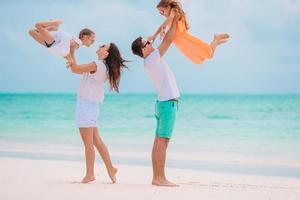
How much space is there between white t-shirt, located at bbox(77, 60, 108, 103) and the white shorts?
0.05 meters

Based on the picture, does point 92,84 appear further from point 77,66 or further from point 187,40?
point 187,40

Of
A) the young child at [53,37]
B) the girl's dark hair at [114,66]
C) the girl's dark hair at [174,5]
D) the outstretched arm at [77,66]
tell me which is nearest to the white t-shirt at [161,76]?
the girl's dark hair at [114,66]

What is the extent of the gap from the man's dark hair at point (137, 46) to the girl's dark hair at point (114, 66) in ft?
0.65

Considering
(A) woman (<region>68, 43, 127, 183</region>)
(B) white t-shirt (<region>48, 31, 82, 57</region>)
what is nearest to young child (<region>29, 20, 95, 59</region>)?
(B) white t-shirt (<region>48, 31, 82, 57</region>)

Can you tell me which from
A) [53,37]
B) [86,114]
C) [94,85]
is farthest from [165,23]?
[86,114]

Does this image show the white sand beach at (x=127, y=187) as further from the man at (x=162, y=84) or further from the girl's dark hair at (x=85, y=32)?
the girl's dark hair at (x=85, y=32)

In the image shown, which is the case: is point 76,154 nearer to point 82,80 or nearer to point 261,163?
point 261,163

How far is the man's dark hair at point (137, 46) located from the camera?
19.5 ft

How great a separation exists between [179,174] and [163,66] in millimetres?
2433

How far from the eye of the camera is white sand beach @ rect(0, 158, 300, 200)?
543 centimetres

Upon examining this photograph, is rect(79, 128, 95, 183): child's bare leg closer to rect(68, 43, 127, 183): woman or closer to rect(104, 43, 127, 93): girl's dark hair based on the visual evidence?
rect(68, 43, 127, 183): woman

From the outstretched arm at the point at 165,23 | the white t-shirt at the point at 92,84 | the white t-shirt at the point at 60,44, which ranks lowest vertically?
the white t-shirt at the point at 92,84

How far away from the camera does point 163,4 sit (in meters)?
5.88

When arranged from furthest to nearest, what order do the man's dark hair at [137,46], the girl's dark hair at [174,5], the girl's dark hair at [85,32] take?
the girl's dark hair at [85,32]
the man's dark hair at [137,46]
the girl's dark hair at [174,5]
